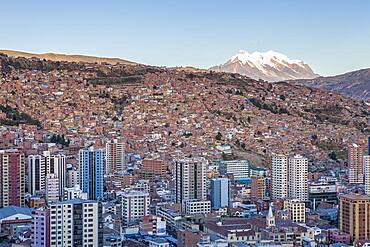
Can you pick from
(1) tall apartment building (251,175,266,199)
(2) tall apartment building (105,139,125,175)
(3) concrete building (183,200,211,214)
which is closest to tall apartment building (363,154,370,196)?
(1) tall apartment building (251,175,266,199)

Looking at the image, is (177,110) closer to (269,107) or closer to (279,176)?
(269,107)

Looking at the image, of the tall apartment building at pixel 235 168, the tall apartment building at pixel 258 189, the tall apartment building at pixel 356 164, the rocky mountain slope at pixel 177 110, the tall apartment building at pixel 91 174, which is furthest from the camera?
the rocky mountain slope at pixel 177 110

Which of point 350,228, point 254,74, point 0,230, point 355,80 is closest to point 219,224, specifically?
point 350,228

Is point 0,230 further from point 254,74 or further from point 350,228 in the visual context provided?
point 254,74

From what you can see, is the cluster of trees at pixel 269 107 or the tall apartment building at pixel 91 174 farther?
the cluster of trees at pixel 269 107

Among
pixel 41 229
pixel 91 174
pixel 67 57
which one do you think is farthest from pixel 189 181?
pixel 67 57

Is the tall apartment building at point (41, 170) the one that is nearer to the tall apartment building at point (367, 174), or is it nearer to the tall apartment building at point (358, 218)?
the tall apartment building at point (358, 218)

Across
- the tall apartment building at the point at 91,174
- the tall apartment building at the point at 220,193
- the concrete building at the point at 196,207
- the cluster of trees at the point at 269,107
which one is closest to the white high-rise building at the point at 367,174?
the tall apartment building at the point at 220,193
